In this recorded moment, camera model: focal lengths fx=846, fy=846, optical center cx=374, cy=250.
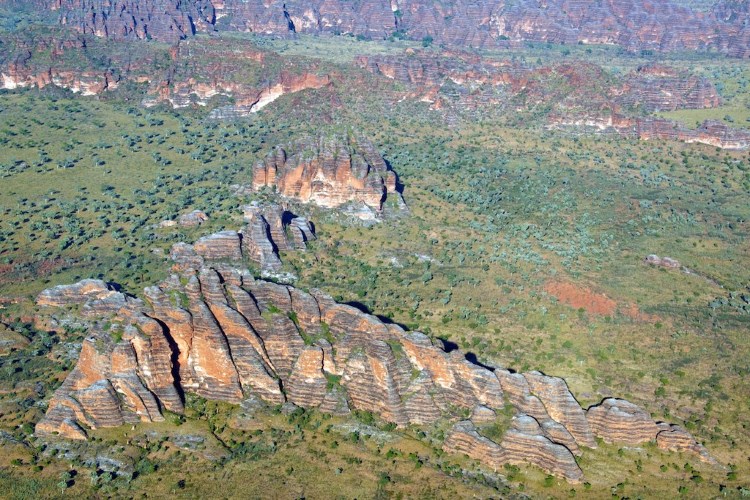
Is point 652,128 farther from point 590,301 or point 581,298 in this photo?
point 590,301

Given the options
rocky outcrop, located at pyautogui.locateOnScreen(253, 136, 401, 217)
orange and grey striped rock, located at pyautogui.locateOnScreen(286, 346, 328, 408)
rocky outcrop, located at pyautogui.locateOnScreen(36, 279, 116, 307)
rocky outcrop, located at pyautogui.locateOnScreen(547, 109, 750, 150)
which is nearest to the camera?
orange and grey striped rock, located at pyautogui.locateOnScreen(286, 346, 328, 408)

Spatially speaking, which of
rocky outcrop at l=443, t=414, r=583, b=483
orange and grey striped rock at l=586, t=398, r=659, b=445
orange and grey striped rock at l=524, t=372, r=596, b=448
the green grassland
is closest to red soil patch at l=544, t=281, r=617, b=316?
the green grassland

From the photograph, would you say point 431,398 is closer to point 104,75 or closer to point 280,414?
point 280,414

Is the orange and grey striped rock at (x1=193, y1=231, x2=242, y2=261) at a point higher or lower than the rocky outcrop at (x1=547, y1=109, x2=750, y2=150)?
lower

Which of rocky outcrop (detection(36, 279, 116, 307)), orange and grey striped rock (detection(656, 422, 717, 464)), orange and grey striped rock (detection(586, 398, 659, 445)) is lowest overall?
orange and grey striped rock (detection(656, 422, 717, 464))

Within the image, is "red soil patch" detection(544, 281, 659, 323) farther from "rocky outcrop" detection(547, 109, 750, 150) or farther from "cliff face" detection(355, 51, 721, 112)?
"cliff face" detection(355, 51, 721, 112)

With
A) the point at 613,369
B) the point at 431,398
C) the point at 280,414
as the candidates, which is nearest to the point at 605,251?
the point at 613,369

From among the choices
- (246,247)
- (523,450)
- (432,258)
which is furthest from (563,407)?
(246,247)

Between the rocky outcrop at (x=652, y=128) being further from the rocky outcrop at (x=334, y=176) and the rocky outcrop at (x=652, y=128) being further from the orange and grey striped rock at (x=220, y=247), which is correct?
the orange and grey striped rock at (x=220, y=247)
